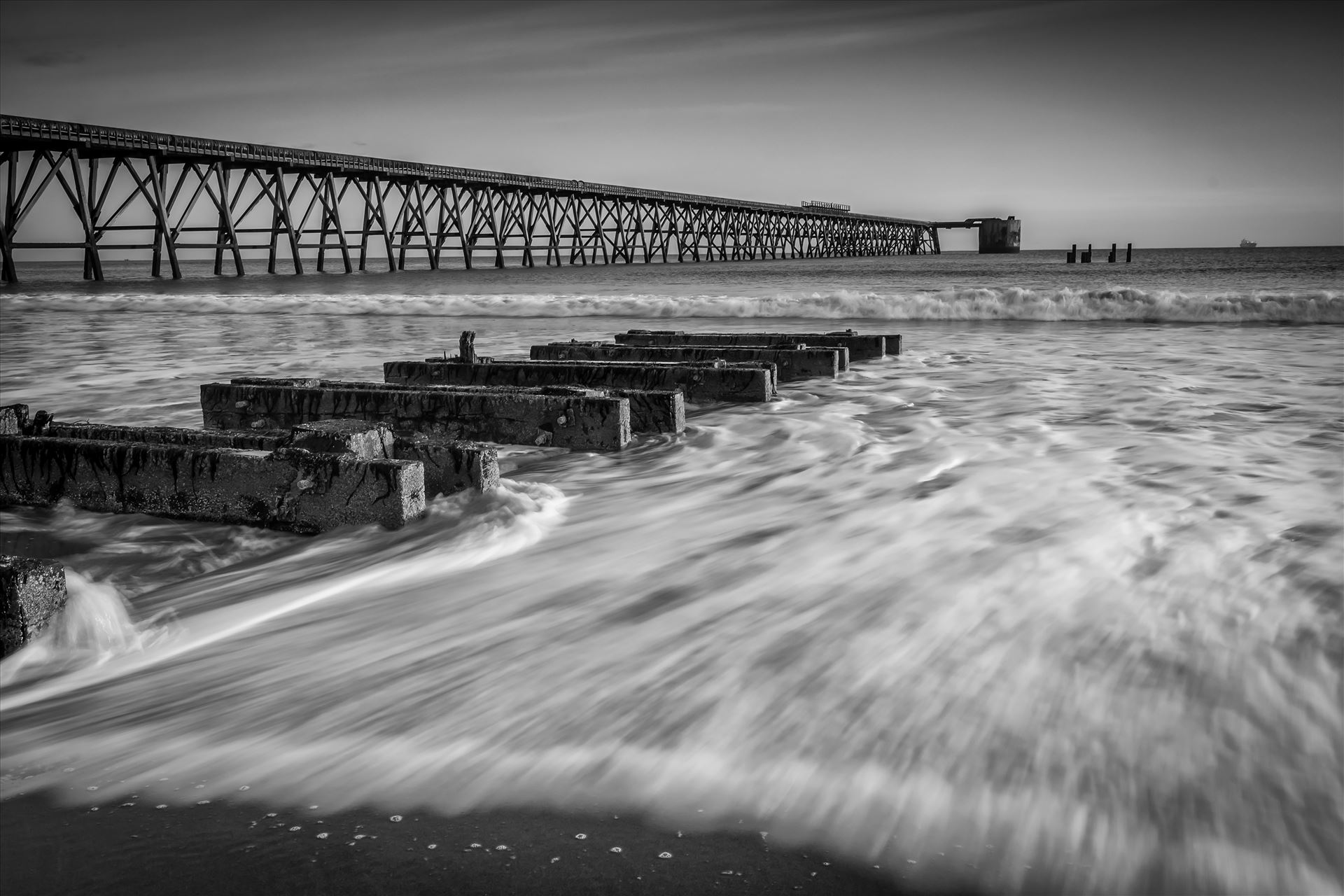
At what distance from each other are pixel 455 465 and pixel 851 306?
33.2ft

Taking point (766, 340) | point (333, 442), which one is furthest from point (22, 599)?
point (766, 340)

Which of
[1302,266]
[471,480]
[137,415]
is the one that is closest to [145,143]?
[137,415]

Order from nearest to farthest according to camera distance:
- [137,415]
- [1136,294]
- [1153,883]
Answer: [1153,883]
[137,415]
[1136,294]

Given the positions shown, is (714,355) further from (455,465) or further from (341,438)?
(341,438)

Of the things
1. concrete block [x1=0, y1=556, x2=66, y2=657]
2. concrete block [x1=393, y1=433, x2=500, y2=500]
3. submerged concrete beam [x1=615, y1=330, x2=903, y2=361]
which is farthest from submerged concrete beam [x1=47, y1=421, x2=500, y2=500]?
submerged concrete beam [x1=615, y1=330, x2=903, y2=361]

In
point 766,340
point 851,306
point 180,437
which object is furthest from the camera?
point 851,306

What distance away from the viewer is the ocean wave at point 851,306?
10125 millimetres

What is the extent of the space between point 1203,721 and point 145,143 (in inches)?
1091

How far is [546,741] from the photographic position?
1.47 meters

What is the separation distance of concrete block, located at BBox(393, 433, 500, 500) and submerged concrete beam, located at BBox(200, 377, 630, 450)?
789mm

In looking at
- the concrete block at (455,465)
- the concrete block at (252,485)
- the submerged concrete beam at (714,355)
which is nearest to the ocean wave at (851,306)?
the submerged concrete beam at (714,355)

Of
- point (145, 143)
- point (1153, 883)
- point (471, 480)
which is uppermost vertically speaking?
point (145, 143)

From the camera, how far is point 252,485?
2494 mm

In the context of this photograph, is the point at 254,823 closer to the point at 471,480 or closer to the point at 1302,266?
the point at 471,480
